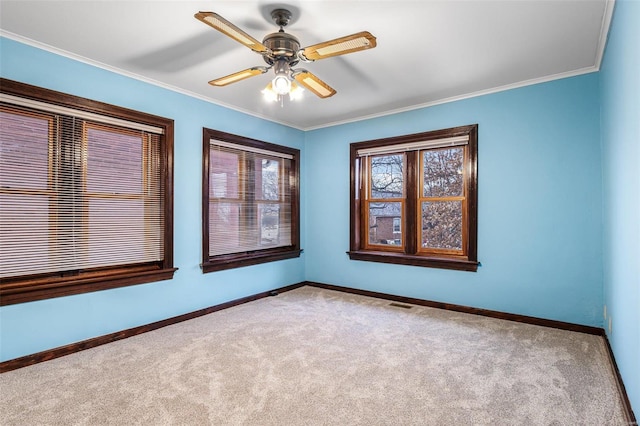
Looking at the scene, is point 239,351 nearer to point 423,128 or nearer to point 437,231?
point 437,231

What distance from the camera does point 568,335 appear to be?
314 cm

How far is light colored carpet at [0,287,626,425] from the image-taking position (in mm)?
1979

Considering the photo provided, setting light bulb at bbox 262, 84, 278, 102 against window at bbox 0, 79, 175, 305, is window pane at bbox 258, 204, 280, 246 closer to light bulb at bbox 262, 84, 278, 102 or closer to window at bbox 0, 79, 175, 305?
window at bbox 0, 79, 175, 305

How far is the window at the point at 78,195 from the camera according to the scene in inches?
102

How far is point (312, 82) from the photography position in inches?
106

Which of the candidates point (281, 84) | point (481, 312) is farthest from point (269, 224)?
point (481, 312)

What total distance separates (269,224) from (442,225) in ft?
7.64

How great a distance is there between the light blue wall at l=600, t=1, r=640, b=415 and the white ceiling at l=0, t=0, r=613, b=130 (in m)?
0.38

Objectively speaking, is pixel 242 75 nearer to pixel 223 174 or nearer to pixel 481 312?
pixel 223 174

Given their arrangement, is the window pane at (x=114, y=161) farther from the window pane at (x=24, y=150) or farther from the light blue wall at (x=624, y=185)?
the light blue wall at (x=624, y=185)

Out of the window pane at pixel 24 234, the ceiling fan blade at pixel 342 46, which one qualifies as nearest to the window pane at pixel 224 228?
the window pane at pixel 24 234

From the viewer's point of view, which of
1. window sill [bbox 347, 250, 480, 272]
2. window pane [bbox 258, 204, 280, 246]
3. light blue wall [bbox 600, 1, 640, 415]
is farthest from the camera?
window pane [bbox 258, 204, 280, 246]

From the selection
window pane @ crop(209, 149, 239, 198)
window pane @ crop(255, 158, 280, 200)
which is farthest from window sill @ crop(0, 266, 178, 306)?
window pane @ crop(255, 158, 280, 200)

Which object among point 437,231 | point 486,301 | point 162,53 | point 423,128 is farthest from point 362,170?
point 162,53
